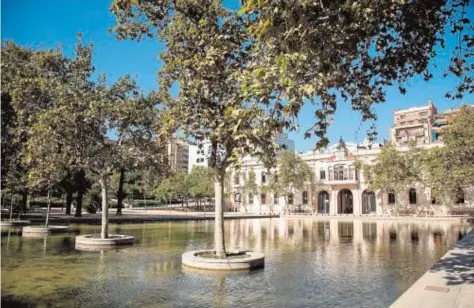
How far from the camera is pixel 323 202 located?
62531 mm

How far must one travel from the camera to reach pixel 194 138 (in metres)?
13.2

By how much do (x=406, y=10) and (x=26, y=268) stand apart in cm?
1190

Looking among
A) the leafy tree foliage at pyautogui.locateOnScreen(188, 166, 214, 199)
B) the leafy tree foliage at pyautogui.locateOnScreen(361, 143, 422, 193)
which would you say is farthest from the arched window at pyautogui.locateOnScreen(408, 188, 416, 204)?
the leafy tree foliage at pyautogui.locateOnScreen(188, 166, 214, 199)

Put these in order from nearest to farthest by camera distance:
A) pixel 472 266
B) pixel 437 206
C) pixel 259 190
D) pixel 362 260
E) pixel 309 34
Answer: pixel 309 34, pixel 472 266, pixel 362 260, pixel 437 206, pixel 259 190

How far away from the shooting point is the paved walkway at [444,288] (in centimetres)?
732

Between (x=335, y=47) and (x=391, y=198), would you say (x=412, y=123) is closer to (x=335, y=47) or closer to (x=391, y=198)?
(x=391, y=198)

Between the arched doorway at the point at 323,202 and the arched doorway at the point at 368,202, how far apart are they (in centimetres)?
567

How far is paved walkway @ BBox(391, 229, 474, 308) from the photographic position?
732 centimetres

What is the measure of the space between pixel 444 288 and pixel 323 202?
2166 inches

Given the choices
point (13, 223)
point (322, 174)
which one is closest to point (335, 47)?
point (13, 223)

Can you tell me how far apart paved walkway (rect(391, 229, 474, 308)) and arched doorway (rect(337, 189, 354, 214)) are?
162ft

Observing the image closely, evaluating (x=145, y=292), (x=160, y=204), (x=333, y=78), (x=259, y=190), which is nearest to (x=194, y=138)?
(x=145, y=292)

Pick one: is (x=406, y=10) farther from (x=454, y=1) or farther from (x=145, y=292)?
(x=145, y=292)

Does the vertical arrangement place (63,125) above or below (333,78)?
above
